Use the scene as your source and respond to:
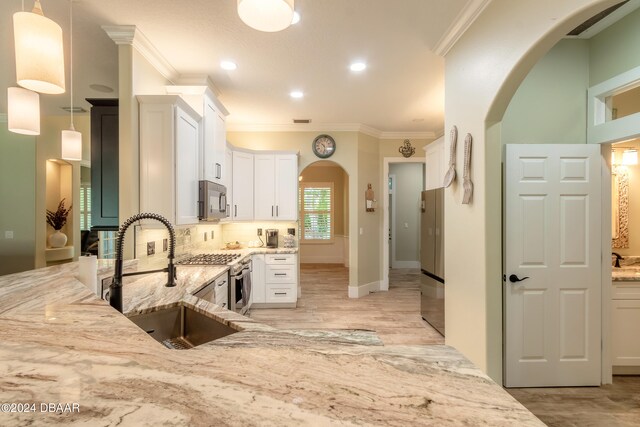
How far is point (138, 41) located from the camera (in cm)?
263

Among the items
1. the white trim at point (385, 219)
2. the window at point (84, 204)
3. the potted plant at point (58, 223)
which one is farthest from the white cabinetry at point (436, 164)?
the potted plant at point (58, 223)

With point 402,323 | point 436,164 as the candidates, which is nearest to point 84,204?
point 402,323

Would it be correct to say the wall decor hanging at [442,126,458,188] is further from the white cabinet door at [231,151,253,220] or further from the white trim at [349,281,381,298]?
the white cabinet door at [231,151,253,220]

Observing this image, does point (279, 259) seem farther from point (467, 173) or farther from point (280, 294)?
point (467, 173)

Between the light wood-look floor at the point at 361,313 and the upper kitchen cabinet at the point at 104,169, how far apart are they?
2.27 metres

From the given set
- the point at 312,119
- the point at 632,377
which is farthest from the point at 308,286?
the point at 632,377

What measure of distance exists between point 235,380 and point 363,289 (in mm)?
4854

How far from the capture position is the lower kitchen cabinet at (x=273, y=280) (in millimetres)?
Result: 4633

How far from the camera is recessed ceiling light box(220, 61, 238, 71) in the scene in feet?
10.2

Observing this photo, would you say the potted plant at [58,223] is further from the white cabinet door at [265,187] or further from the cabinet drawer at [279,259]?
the cabinet drawer at [279,259]

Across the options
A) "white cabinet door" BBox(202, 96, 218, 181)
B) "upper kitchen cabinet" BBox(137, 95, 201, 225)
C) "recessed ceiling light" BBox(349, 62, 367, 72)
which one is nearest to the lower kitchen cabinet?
"white cabinet door" BBox(202, 96, 218, 181)

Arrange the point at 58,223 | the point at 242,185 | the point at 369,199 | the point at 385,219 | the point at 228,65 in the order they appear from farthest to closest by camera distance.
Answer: the point at 385,219 < the point at 369,199 < the point at 58,223 < the point at 242,185 < the point at 228,65

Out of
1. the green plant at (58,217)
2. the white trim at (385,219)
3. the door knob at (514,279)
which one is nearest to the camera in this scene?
the door knob at (514,279)

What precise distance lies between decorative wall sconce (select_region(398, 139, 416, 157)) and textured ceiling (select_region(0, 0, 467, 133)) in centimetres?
131
